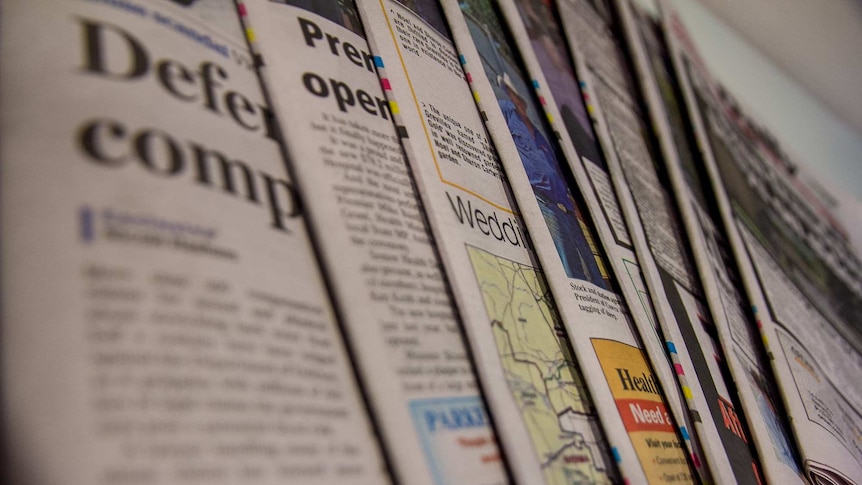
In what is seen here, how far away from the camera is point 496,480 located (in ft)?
0.99

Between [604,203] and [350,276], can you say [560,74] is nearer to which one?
[604,203]

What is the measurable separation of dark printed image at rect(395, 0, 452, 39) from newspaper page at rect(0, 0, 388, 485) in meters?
0.22

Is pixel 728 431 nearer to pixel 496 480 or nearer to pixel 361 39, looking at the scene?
pixel 496 480

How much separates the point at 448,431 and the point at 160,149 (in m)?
0.19

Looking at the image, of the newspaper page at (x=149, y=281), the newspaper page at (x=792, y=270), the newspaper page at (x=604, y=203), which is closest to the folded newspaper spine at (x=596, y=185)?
the newspaper page at (x=604, y=203)

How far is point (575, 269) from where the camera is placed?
0.44 m

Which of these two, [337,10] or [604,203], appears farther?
[604,203]

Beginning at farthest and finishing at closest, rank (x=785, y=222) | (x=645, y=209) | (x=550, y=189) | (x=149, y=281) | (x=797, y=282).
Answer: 1. (x=785, y=222)
2. (x=797, y=282)
3. (x=645, y=209)
4. (x=550, y=189)
5. (x=149, y=281)

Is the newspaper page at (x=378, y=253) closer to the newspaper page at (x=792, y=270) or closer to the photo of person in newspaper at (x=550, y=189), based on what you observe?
the photo of person in newspaper at (x=550, y=189)

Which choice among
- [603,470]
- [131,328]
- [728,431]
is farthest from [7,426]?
[728,431]

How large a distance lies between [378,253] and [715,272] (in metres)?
0.44

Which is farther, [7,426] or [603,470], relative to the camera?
[603,470]

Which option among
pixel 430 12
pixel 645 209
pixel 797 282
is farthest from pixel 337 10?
pixel 797 282

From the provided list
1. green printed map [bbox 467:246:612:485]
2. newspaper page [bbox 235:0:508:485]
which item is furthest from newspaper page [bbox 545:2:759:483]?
newspaper page [bbox 235:0:508:485]
